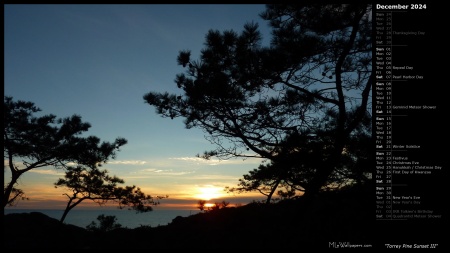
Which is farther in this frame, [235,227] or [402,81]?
[235,227]

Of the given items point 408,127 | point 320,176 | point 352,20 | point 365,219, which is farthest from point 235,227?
point 352,20

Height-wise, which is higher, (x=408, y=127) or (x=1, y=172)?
(x=408, y=127)

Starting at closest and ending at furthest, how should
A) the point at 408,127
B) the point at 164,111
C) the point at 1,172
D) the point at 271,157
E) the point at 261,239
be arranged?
the point at 408,127 → the point at 1,172 → the point at 261,239 → the point at 271,157 → the point at 164,111

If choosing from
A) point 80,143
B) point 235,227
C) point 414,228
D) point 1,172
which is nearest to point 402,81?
point 414,228

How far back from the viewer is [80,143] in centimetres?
1130

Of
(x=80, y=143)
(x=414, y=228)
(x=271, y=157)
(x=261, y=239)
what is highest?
(x=80, y=143)

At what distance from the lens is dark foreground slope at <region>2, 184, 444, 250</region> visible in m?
5.82

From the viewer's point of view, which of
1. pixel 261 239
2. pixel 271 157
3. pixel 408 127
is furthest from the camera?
pixel 271 157

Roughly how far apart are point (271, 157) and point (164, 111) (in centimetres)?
219

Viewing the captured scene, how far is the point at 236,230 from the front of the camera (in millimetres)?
6523

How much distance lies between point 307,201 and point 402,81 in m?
2.69

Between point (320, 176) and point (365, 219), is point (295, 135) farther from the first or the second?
point (365, 219)

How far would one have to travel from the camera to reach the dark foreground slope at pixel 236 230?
5824 mm

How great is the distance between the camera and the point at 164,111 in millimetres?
6809
